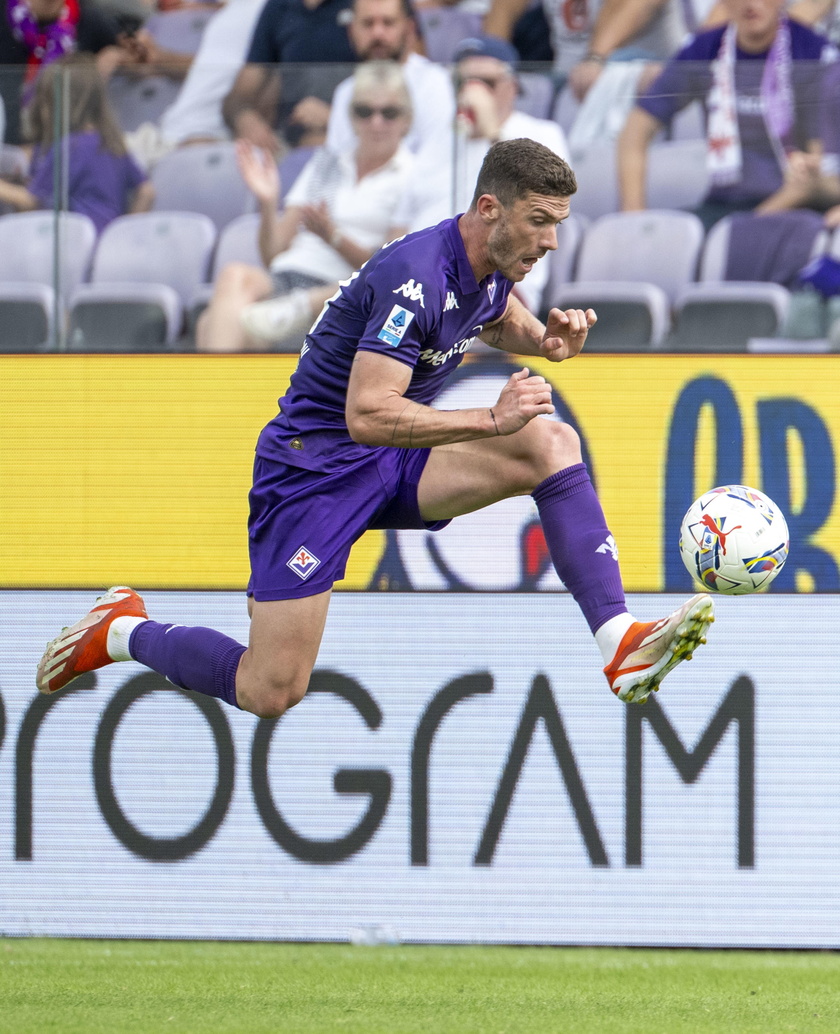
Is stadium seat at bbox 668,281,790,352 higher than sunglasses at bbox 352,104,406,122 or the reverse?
the reverse

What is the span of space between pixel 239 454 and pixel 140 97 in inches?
61.4

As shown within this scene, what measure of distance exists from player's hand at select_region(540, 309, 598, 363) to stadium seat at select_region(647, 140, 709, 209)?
1.76 meters

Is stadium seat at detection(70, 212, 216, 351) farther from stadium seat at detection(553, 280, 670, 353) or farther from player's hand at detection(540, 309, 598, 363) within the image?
player's hand at detection(540, 309, 598, 363)

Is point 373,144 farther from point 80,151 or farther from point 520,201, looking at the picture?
point 520,201

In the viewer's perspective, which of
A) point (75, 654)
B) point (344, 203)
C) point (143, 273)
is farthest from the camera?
point (143, 273)

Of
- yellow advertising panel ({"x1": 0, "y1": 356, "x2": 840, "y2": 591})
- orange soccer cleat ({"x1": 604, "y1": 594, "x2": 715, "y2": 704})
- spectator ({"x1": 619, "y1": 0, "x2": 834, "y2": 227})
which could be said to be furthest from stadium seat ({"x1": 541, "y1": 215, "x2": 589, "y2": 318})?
orange soccer cleat ({"x1": 604, "y1": 594, "x2": 715, "y2": 704})

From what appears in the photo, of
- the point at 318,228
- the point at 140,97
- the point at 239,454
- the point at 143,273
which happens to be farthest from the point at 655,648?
the point at 140,97

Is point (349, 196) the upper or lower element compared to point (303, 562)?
upper

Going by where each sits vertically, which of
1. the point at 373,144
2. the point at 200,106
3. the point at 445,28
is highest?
the point at 445,28

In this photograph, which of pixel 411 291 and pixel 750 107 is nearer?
pixel 411 291

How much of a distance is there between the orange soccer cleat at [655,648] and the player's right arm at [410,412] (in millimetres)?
620

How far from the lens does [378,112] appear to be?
543 centimetres

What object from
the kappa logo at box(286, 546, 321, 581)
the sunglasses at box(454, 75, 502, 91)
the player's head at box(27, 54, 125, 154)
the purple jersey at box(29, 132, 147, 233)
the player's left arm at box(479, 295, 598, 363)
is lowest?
the kappa logo at box(286, 546, 321, 581)

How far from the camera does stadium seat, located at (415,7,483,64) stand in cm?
708
